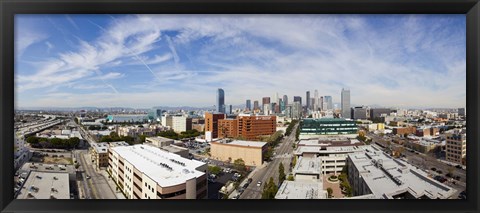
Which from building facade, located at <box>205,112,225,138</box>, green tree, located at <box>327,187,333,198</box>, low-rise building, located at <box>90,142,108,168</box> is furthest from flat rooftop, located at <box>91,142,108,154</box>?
green tree, located at <box>327,187,333,198</box>

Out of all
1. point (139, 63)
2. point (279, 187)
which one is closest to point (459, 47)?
point (279, 187)

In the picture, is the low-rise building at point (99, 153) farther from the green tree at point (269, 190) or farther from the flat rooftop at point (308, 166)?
the flat rooftop at point (308, 166)

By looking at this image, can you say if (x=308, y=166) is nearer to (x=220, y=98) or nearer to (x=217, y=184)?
(x=217, y=184)

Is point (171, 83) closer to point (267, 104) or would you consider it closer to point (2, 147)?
point (267, 104)

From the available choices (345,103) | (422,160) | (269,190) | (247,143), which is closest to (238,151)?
(247,143)

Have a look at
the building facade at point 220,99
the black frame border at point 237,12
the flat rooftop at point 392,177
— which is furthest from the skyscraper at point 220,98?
the flat rooftop at point 392,177
